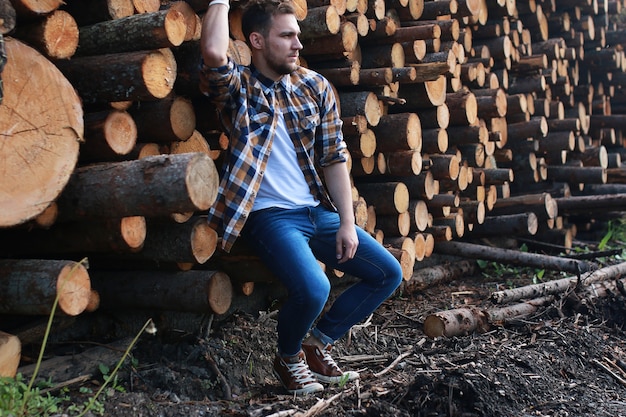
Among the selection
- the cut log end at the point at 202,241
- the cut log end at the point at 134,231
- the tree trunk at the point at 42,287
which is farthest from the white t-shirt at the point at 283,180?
the tree trunk at the point at 42,287

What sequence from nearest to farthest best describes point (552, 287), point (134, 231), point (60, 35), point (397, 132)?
1. point (60, 35)
2. point (134, 231)
3. point (397, 132)
4. point (552, 287)

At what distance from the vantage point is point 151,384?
365 centimetres

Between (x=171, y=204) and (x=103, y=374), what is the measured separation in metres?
1.14

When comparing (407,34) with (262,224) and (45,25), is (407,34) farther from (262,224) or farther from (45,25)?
(45,25)

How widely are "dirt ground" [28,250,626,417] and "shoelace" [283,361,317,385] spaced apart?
106 mm

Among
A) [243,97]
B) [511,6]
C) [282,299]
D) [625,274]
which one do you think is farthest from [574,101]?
[243,97]

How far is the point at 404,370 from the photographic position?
4316 mm

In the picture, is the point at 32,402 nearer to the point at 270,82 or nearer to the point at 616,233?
the point at 270,82

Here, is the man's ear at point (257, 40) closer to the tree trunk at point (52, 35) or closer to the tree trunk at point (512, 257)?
the tree trunk at point (52, 35)

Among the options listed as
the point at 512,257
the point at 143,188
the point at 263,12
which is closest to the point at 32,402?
the point at 143,188

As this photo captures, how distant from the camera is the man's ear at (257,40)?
151 inches

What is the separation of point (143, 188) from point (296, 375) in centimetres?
134

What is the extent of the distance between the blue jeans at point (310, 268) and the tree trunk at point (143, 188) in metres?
0.67

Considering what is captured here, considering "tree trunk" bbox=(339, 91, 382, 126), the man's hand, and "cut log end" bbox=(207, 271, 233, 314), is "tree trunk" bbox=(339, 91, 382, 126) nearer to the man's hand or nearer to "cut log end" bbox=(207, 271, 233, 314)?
the man's hand
